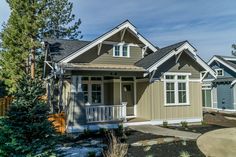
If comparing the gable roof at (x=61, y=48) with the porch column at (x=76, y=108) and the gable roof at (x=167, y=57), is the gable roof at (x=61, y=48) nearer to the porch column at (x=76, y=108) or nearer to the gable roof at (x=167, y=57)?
the porch column at (x=76, y=108)

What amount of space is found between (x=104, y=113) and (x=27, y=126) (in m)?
8.32

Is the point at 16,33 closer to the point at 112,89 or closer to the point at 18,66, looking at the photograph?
the point at 18,66

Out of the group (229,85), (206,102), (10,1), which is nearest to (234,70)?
(229,85)

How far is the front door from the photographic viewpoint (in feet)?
54.9

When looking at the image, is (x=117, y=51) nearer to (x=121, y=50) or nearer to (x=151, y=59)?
(x=121, y=50)

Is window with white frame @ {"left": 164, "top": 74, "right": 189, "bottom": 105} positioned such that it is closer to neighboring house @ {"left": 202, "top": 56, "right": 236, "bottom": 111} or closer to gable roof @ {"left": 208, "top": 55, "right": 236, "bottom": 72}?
neighboring house @ {"left": 202, "top": 56, "right": 236, "bottom": 111}

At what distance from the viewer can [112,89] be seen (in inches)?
639

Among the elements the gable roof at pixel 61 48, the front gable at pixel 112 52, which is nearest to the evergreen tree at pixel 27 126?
the gable roof at pixel 61 48

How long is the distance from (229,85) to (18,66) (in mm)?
19294

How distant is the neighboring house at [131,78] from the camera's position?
1447 cm

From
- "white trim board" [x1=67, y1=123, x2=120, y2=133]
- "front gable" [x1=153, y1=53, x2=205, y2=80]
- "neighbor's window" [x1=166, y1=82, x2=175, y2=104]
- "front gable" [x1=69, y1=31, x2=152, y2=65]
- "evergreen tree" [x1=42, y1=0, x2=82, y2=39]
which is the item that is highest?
"evergreen tree" [x1=42, y1=0, x2=82, y2=39]

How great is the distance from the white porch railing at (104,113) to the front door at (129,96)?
6.28 ft

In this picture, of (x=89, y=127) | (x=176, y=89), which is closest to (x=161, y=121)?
(x=176, y=89)

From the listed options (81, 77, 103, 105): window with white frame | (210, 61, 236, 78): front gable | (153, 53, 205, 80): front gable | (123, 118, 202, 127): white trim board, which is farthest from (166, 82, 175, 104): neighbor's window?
(210, 61, 236, 78): front gable
